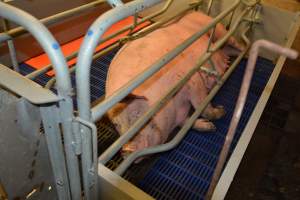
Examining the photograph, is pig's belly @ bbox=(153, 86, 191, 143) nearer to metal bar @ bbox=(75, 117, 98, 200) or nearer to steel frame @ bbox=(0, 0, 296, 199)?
steel frame @ bbox=(0, 0, 296, 199)

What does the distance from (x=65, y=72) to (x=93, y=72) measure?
1.73m

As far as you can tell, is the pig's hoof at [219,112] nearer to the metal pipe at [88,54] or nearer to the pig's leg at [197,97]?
the pig's leg at [197,97]

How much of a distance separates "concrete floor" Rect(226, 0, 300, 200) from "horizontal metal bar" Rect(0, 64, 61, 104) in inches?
61.8

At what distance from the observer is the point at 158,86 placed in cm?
171

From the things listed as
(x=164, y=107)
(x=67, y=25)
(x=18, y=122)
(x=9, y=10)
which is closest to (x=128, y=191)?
(x=18, y=122)

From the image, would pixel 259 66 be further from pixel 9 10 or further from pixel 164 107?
pixel 9 10

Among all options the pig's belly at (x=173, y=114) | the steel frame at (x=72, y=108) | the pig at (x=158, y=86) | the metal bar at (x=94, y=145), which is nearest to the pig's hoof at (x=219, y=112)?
the pig at (x=158, y=86)

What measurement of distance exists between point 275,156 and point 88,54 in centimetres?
196

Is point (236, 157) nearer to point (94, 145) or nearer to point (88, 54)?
point (94, 145)

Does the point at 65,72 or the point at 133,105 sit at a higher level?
the point at 65,72

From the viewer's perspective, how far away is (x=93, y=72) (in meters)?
2.45

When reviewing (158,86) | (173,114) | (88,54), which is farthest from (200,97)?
(88,54)

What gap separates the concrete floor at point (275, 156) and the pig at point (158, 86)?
17.0 inches

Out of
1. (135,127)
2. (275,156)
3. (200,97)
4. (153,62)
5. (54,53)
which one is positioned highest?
(54,53)
